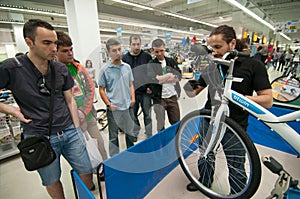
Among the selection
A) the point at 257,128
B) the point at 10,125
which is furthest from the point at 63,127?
the point at 257,128

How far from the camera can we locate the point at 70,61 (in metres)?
1.34

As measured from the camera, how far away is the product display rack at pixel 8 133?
6.50 ft

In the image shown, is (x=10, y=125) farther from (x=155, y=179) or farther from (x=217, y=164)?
(x=217, y=164)

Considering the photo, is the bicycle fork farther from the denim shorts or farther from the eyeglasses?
the eyeglasses

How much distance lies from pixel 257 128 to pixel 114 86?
206 centimetres

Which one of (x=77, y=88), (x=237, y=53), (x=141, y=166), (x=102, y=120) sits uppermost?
(x=237, y=53)

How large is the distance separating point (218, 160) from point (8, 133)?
2.65 metres

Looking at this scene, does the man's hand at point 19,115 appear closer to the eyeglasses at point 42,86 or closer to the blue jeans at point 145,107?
the eyeglasses at point 42,86

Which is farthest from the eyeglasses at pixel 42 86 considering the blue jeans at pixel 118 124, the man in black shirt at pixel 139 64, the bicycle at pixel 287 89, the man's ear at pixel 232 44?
the bicycle at pixel 287 89

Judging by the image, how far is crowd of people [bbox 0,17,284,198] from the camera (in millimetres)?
Answer: 901

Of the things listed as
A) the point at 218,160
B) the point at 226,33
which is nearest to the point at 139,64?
the point at 226,33

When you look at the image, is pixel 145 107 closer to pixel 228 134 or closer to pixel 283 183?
pixel 228 134

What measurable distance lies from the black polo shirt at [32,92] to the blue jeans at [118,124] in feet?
1.87

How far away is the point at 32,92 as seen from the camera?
3.00 ft
